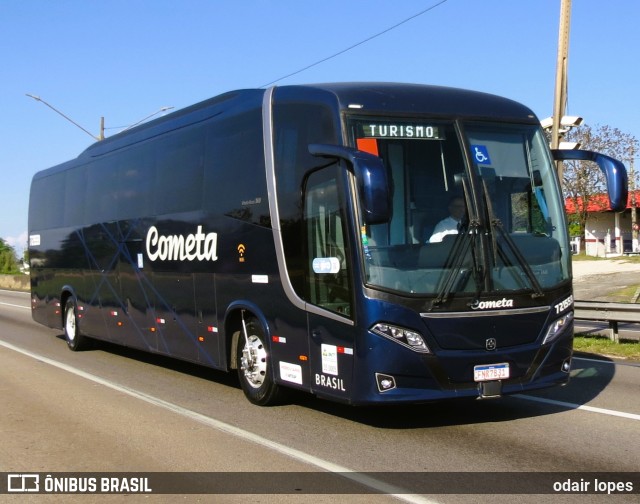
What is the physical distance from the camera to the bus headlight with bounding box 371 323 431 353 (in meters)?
7.53

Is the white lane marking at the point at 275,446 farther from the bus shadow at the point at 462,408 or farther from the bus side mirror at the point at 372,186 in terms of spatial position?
the bus side mirror at the point at 372,186

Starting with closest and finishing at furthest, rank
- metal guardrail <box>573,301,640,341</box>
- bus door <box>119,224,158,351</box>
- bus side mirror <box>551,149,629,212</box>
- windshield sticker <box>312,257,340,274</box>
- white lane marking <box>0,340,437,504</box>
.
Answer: white lane marking <box>0,340,437,504</box> → windshield sticker <box>312,257,340,274</box> → bus side mirror <box>551,149,629,212</box> → bus door <box>119,224,158,351</box> → metal guardrail <box>573,301,640,341</box>

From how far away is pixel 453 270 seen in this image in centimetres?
769

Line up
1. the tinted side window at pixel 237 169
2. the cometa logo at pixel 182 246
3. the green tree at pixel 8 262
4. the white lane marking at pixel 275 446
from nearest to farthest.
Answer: the white lane marking at pixel 275 446 → the tinted side window at pixel 237 169 → the cometa logo at pixel 182 246 → the green tree at pixel 8 262

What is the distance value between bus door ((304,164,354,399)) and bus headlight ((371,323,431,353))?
321 millimetres

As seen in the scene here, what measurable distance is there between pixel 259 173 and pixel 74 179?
760cm

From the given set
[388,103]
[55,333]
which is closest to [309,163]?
[388,103]

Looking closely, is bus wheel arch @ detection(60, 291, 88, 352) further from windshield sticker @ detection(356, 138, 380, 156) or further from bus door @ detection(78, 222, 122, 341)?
windshield sticker @ detection(356, 138, 380, 156)

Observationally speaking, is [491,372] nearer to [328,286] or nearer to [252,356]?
[328,286]

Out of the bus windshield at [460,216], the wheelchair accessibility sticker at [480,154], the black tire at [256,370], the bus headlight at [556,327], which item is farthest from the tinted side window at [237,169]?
the bus headlight at [556,327]

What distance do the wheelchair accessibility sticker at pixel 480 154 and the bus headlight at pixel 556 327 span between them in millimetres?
1695

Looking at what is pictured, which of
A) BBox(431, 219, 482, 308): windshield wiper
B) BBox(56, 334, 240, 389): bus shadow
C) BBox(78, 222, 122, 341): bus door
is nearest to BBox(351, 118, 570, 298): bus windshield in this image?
BBox(431, 219, 482, 308): windshield wiper

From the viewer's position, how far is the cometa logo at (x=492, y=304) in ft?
25.3

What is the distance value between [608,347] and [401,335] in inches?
321
